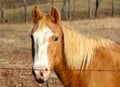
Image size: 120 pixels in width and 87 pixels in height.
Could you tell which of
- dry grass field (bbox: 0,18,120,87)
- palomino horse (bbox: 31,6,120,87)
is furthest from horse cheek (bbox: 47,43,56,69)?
dry grass field (bbox: 0,18,120,87)

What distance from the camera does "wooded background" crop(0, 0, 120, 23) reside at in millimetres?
27600

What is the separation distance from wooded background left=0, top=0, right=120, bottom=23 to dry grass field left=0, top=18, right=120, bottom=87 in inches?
174

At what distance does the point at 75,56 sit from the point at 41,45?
56 cm

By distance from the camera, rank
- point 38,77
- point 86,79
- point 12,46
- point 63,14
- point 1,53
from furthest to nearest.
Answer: point 63,14 → point 12,46 → point 1,53 → point 86,79 → point 38,77

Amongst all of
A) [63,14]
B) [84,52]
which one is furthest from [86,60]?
[63,14]

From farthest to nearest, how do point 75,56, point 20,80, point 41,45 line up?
point 20,80 → point 75,56 → point 41,45

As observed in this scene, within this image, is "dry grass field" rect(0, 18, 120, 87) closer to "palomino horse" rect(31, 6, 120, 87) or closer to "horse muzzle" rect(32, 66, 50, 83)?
"palomino horse" rect(31, 6, 120, 87)

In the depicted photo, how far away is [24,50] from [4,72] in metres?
4.55

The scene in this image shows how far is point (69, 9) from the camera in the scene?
27984 millimetres

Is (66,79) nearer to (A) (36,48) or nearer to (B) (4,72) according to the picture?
(A) (36,48)

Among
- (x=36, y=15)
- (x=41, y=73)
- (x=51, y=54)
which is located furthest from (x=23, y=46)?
(x=41, y=73)

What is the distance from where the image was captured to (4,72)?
386 inches

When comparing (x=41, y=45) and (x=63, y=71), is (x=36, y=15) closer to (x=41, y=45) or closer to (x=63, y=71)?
(x=41, y=45)

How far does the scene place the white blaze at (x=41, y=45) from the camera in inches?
179
